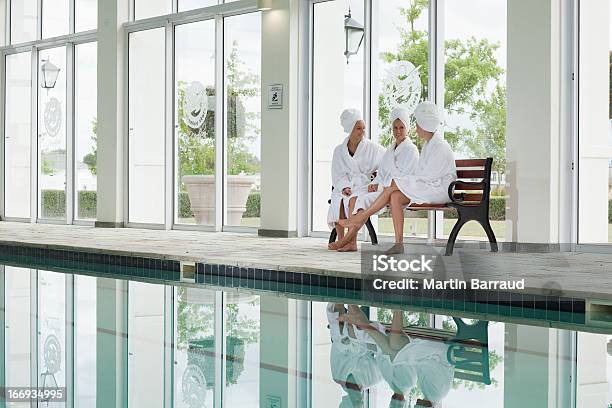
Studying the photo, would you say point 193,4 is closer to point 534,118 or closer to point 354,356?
point 534,118

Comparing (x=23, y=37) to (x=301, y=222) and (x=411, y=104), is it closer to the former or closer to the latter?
(x=301, y=222)

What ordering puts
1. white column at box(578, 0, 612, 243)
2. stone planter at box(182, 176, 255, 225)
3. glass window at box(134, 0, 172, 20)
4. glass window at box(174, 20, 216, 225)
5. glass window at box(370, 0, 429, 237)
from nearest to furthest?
white column at box(578, 0, 612, 243), glass window at box(370, 0, 429, 237), stone planter at box(182, 176, 255, 225), glass window at box(174, 20, 216, 225), glass window at box(134, 0, 172, 20)

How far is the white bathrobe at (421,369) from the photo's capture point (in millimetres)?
2596

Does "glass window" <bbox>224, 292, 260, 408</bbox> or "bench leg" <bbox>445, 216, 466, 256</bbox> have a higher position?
"bench leg" <bbox>445, 216, 466, 256</bbox>

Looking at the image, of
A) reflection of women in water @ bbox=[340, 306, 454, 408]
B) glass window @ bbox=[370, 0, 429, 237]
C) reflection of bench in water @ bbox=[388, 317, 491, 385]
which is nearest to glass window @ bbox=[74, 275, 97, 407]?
reflection of women in water @ bbox=[340, 306, 454, 408]

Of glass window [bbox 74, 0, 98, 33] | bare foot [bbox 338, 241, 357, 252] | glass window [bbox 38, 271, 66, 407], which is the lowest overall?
glass window [bbox 38, 271, 66, 407]

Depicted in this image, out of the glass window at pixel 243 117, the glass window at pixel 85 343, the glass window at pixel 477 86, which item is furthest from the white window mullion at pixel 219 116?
the glass window at pixel 85 343

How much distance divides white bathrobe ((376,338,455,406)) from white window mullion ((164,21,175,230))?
25.4 ft

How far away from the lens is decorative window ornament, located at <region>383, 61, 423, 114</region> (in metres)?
8.22

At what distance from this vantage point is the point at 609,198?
7047 mm

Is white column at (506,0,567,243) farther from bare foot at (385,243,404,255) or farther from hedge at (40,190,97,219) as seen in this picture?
hedge at (40,190,97,219)

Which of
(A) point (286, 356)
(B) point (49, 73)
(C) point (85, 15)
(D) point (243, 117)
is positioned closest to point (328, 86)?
(D) point (243, 117)

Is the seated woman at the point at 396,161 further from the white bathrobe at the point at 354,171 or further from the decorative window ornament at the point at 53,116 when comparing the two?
the decorative window ornament at the point at 53,116

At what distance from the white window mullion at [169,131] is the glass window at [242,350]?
19.8 ft
